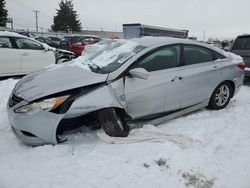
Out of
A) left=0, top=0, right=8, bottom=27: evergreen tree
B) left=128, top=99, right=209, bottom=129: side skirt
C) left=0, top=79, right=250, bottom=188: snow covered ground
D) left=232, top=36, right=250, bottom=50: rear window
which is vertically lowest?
left=0, top=79, right=250, bottom=188: snow covered ground

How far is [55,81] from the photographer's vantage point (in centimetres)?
356

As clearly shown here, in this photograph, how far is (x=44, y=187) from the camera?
270 cm

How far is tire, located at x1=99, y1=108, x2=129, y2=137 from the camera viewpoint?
3.61 meters

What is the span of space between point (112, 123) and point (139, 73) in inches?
31.9

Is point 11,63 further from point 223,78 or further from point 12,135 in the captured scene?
point 223,78

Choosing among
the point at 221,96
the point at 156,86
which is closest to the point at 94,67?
the point at 156,86

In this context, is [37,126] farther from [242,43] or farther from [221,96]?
[242,43]

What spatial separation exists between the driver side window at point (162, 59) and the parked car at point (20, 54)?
5.64m

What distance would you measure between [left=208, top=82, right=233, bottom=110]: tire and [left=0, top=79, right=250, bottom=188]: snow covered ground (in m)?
0.91

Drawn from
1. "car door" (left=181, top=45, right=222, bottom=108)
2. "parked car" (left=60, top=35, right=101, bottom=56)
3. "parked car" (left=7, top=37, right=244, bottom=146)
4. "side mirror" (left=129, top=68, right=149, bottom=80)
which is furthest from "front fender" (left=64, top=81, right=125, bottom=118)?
"parked car" (left=60, top=35, right=101, bottom=56)

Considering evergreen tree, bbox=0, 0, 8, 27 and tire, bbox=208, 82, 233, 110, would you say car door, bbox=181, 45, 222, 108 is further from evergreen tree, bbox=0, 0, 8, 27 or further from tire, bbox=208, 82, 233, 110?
evergreen tree, bbox=0, 0, 8, 27

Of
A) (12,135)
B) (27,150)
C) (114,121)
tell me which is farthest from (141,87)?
(12,135)

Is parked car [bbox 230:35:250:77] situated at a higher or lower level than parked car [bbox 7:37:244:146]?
higher

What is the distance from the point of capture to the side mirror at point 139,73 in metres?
3.67
